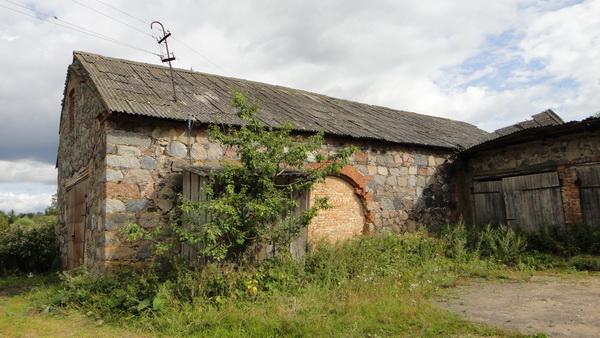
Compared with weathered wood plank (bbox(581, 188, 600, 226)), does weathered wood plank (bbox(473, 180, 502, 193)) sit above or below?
above

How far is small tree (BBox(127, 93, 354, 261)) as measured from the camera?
597 cm

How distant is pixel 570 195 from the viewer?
9539 mm

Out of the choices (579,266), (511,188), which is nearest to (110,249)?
(579,266)

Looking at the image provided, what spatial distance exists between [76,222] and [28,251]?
2.32 metres

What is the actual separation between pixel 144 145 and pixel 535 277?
24.2 feet

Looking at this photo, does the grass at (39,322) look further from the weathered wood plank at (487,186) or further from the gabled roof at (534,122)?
the gabled roof at (534,122)

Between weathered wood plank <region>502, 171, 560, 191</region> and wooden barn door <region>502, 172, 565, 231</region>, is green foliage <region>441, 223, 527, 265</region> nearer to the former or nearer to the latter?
wooden barn door <region>502, 172, 565, 231</region>

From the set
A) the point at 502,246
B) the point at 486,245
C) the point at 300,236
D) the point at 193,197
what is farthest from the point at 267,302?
the point at 486,245

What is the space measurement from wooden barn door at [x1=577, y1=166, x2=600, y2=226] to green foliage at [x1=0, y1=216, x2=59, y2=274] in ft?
40.5

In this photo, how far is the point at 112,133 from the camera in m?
7.38

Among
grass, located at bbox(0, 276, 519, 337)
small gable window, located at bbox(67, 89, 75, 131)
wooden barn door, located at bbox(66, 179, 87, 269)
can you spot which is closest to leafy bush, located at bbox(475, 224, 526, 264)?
grass, located at bbox(0, 276, 519, 337)

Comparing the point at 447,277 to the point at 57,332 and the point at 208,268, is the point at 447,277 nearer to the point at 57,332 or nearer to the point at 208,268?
the point at 208,268

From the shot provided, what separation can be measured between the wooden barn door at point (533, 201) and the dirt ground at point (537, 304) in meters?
2.53

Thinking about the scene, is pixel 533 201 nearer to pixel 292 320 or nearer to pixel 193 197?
pixel 292 320
